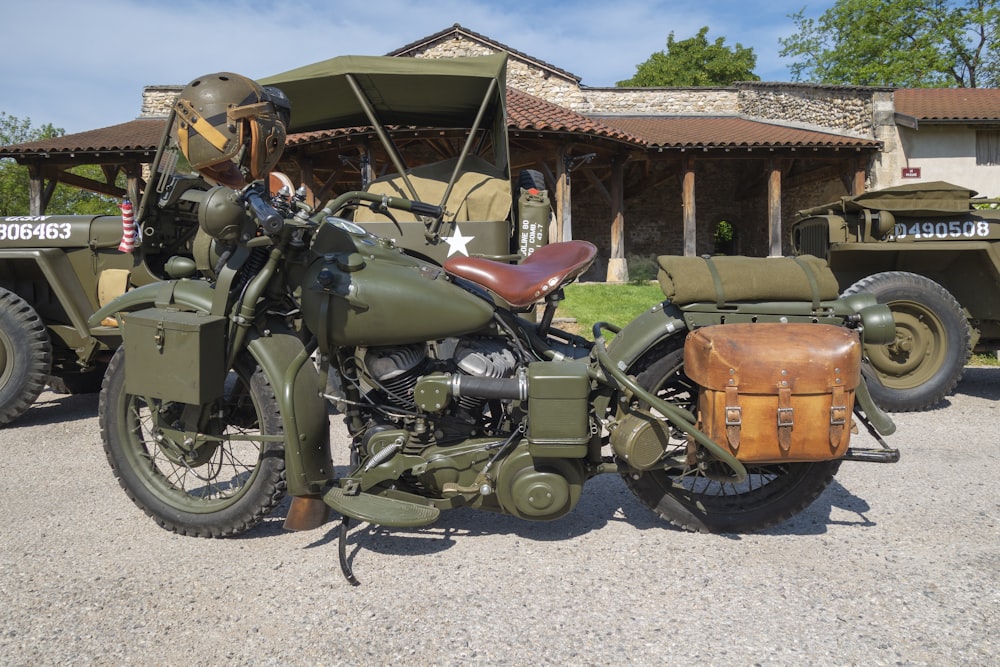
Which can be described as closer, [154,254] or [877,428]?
[877,428]

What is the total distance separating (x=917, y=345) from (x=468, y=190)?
3740 mm

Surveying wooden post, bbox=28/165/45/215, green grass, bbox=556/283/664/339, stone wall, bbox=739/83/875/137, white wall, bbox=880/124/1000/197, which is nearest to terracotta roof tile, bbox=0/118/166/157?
wooden post, bbox=28/165/45/215

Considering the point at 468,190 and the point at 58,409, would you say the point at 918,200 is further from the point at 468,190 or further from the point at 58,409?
the point at 58,409

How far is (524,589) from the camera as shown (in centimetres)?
221

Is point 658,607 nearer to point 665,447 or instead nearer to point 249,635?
point 665,447

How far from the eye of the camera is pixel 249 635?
1947 millimetres

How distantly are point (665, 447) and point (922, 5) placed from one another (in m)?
39.7

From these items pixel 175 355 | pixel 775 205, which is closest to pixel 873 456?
pixel 175 355

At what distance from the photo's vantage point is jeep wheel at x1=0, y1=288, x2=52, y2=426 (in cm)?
→ 444

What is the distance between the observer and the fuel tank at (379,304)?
2.32 m

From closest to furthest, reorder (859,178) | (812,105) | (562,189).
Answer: (562,189) < (859,178) < (812,105)

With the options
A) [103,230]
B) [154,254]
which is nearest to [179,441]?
[154,254]

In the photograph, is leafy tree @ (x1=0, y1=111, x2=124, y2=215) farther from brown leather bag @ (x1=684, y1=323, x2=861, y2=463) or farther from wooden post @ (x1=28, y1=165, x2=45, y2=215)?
brown leather bag @ (x1=684, y1=323, x2=861, y2=463)

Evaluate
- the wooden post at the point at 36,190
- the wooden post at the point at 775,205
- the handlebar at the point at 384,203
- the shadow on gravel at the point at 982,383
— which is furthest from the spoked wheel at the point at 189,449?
the wooden post at the point at 775,205
